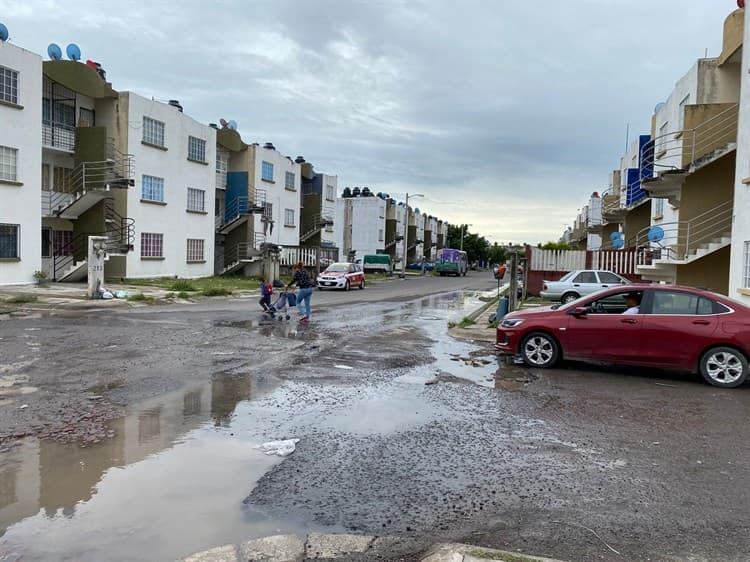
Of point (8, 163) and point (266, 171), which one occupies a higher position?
point (266, 171)

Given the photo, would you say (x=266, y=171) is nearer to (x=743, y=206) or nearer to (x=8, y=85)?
(x=8, y=85)

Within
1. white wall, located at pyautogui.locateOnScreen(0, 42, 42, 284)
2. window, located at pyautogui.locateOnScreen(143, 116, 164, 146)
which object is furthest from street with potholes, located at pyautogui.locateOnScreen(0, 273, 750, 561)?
window, located at pyautogui.locateOnScreen(143, 116, 164, 146)

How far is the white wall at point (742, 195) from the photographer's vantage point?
14.7 metres

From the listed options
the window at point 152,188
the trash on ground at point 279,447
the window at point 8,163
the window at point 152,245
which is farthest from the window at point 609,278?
the window at point 8,163

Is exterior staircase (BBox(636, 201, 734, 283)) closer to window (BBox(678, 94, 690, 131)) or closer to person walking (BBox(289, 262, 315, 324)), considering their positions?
window (BBox(678, 94, 690, 131))

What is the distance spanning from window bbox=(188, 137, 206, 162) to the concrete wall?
2653 centimetres

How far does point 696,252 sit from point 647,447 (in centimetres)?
1365

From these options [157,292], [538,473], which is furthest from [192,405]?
[157,292]

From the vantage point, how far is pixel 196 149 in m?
36.4

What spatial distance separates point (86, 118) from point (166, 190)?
5.30 meters

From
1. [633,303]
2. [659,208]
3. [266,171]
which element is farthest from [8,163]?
[659,208]

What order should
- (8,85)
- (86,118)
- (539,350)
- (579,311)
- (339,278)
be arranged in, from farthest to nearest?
(339,278), (86,118), (8,85), (539,350), (579,311)

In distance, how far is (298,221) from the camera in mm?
49656

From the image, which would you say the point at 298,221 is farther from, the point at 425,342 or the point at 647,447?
the point at 647,447
